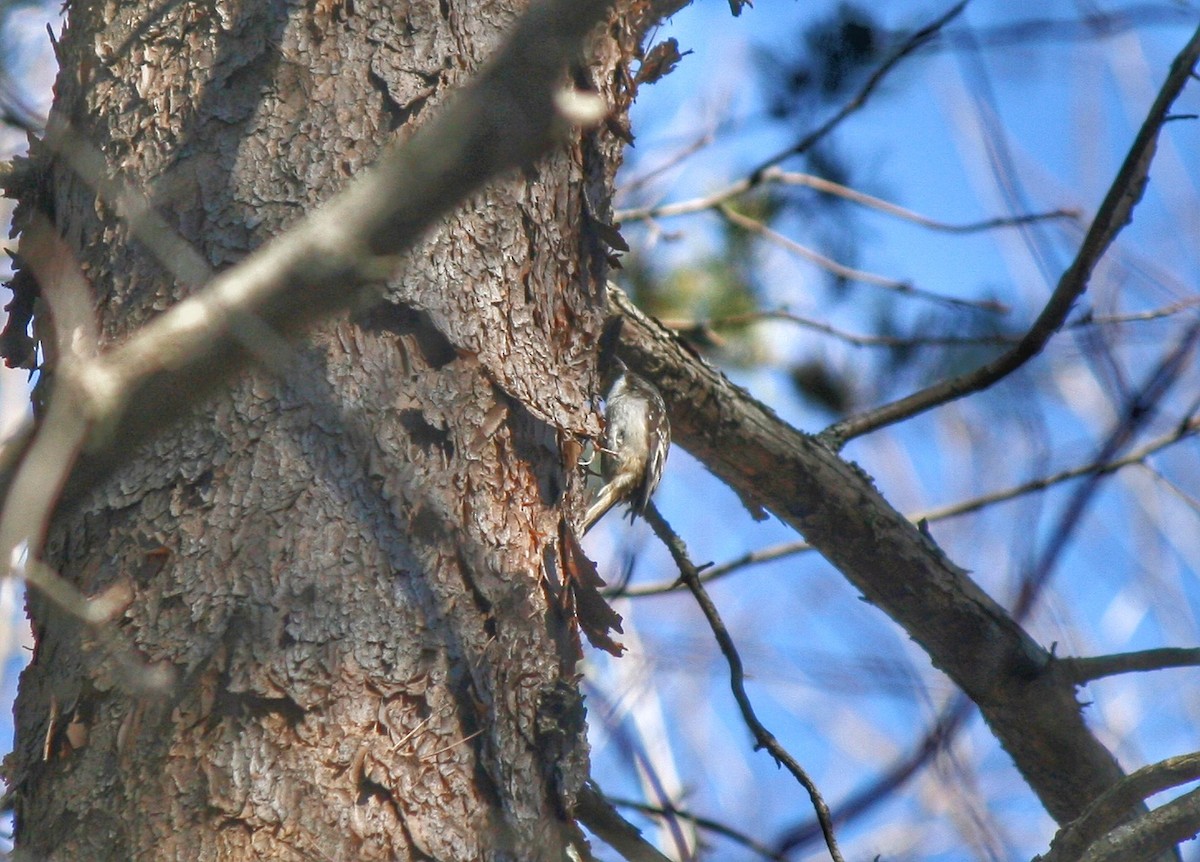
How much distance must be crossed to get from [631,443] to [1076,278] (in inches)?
50.0

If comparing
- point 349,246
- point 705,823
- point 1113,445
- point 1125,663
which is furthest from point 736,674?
point 349,246

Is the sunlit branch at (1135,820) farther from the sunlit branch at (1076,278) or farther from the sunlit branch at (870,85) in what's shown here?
the sunlit branch at (870,85)

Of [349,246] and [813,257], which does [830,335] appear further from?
[349,246]

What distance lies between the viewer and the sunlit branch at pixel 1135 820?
1548 mm

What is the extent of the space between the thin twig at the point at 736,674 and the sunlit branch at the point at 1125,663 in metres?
0.67

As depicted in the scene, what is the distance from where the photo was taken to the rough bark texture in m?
1.44

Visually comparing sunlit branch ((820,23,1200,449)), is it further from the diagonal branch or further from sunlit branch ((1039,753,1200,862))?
sunlit branch ((1039,753,1200,862))

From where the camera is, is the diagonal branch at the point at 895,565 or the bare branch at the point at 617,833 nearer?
the bare branch at the point at 617,833

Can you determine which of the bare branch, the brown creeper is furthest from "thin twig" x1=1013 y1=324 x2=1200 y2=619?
the brown creeper

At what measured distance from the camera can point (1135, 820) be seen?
5.23ft

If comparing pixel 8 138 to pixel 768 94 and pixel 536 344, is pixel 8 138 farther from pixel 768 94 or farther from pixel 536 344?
pixel 536 344

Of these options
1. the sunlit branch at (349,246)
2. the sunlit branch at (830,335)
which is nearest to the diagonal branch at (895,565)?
the sunlit branch at (830,335)

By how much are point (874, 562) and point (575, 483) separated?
0.91 metres

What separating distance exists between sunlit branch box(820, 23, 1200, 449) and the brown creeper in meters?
0.44
